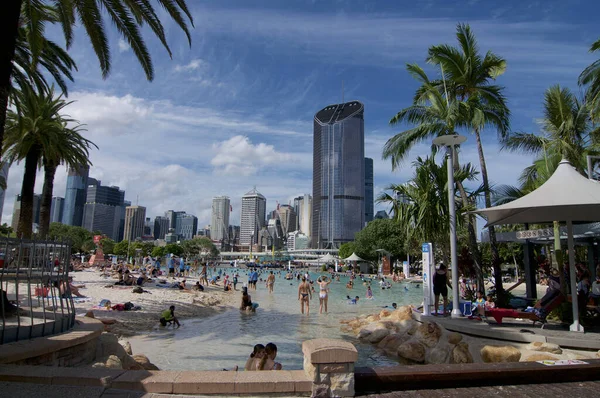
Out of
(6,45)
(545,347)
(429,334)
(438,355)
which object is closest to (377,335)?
(429,334)

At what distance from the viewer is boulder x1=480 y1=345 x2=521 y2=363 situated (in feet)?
22.2

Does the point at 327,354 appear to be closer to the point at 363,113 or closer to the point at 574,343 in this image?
the point at 574,343

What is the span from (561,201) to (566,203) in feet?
0.47

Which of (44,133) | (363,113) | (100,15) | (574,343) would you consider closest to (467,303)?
(574,343)

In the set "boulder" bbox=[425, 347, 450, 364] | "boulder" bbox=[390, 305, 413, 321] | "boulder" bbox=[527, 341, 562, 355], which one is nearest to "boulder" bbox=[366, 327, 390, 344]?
"boulder" bbox=[390, 305, 413, 321]

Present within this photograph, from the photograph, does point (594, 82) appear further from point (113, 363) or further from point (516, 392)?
point (113, 363)

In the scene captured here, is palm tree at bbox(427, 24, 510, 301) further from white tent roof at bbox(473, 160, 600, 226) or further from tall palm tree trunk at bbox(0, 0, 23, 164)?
tall palm tree trunk at bbox(0, 0, 23, 164)

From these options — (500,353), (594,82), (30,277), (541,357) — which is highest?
(594,82)

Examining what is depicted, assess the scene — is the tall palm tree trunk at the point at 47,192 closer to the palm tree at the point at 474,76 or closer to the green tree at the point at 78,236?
the palm tree at the point at 474,76

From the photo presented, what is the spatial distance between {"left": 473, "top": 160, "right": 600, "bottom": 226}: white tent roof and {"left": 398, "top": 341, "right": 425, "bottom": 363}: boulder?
355 cm

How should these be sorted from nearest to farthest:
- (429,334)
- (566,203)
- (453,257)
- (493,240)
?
(566,203), (429,334), (453,257), (493,240)

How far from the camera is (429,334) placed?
928cm

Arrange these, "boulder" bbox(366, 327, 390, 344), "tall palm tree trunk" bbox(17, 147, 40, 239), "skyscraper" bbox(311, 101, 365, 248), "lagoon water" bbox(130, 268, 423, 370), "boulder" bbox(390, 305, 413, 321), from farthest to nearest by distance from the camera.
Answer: "skyscraper" bbox(311, 101, 365, 248)
"tall palm tree trunk" bbox(17, 147, 40, 239)
"boulder" bbox(390, 305, 413, 321)
"boulder" bbox(366, 327, 390, 344)
"lagoon water" bbox(130, 268, 423, 370)

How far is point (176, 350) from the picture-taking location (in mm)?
10289
